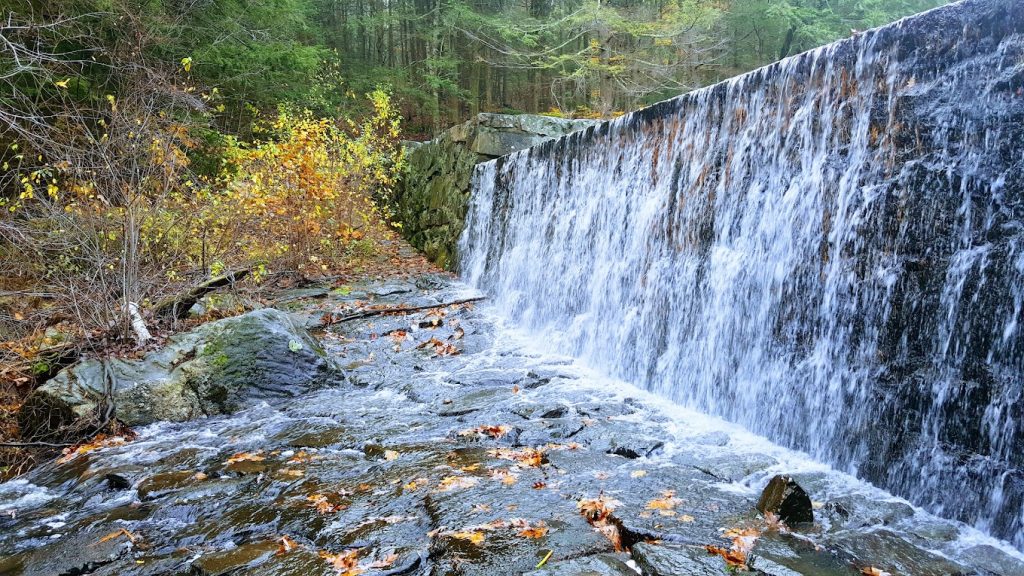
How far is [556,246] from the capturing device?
8.27m

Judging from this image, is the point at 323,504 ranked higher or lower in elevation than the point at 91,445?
higher

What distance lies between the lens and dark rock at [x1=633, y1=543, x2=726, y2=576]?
2.33 meters

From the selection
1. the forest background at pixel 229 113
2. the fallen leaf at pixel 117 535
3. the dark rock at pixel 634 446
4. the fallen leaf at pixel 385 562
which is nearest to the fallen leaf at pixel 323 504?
the fallen leaf at pixel 385 562

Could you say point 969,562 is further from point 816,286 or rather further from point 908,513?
point 816,286

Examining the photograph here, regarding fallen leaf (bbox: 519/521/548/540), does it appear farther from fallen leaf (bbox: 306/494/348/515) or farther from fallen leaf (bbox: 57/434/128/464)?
fallen leaf (bbox: 57/434/128/464)

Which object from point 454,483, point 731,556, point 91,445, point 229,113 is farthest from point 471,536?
point 229,113

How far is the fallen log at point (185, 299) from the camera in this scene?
6.42m

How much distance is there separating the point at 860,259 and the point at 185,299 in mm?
6485

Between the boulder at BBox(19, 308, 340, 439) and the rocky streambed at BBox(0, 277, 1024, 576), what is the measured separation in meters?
0.05

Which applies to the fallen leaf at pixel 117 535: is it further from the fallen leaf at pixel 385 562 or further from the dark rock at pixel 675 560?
the dark rock at pixel 675 560

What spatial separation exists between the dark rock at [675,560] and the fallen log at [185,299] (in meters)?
5.63

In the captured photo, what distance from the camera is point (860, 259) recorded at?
3.63m

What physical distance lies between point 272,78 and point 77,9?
4.91 meters

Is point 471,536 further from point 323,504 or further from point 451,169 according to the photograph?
point 451,169
